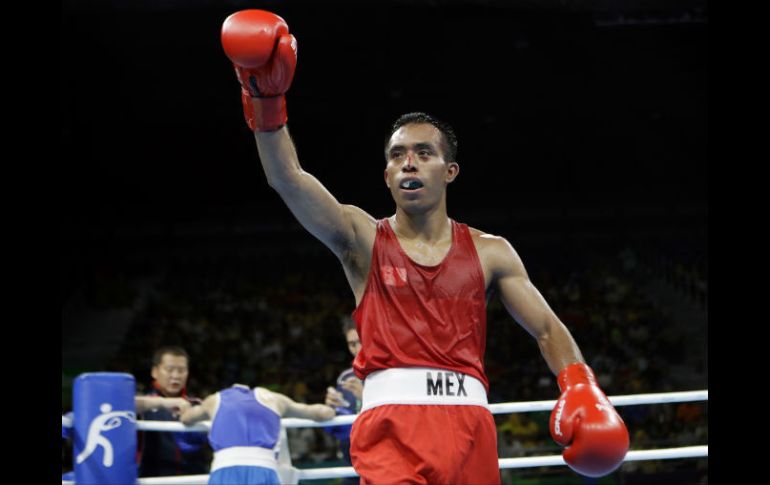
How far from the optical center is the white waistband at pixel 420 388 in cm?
229

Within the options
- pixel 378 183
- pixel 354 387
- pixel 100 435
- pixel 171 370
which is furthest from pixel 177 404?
pixel 378 183

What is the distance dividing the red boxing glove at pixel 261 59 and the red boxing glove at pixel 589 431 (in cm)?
97

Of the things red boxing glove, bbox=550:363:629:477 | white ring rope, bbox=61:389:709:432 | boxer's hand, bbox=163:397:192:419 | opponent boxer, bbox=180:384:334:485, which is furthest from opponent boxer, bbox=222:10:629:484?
boxer's hand, bbox=163:397:192:419

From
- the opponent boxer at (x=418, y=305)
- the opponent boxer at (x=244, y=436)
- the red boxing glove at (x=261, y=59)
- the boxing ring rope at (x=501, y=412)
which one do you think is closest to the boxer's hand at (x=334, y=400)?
the boxing ring rope at (x=501, y=412)

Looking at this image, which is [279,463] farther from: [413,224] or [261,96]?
[261,96]

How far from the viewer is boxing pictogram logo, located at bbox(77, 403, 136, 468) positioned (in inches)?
143

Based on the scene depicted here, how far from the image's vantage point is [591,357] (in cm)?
1065

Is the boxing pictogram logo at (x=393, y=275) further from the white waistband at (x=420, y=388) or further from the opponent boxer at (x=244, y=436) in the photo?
the opponent boxer at (x=244, y=436)

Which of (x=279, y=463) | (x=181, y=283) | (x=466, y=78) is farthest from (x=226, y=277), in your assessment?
(x=279, y=463)

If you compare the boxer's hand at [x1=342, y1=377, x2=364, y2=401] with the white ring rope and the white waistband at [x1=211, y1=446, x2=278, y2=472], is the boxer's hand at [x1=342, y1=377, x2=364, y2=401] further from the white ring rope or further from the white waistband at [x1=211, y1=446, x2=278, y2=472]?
the white waistband at [x1=211, y1=446, x2=278, y2=472]

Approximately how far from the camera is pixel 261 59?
2.17m

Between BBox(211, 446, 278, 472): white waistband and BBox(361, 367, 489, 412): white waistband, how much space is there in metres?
1.51

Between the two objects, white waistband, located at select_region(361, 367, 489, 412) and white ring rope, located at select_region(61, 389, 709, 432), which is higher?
white waistband, located at select_region(361, 367, 489, 412)

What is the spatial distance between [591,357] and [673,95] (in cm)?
352
